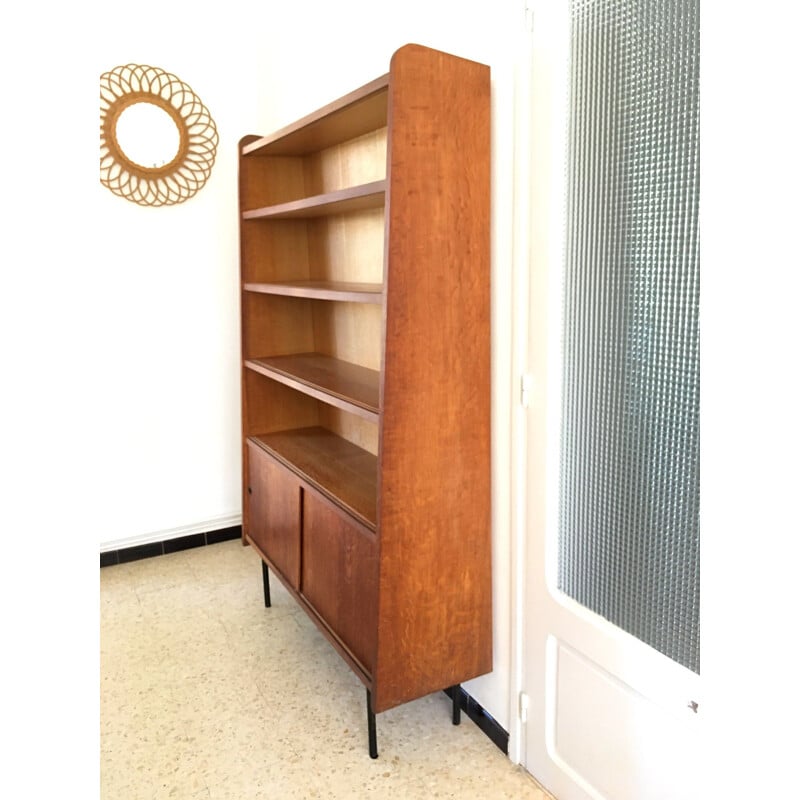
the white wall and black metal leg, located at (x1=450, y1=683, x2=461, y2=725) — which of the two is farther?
the white wall

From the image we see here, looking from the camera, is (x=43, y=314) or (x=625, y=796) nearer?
(x=43, y=314)

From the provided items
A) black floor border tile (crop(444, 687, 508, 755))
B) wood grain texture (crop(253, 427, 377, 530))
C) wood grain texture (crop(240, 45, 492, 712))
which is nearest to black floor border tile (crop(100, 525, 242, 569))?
wood grain texture (crop(253, 427, 377, 530))

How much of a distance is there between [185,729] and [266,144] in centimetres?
206

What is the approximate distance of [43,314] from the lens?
1.95 feet

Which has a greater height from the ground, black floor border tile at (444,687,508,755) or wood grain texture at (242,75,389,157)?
wood grain texture at (242,75,389,157)

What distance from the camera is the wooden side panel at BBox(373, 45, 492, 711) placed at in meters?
1.78

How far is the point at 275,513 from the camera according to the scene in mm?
2725

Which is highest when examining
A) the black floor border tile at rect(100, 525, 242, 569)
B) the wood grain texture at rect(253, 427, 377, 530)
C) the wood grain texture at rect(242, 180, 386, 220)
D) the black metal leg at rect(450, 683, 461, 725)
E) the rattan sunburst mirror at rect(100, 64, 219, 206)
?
the rattan sunburst mirror at rect(100, 64, 219, 206)

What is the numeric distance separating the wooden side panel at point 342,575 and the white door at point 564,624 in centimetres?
43

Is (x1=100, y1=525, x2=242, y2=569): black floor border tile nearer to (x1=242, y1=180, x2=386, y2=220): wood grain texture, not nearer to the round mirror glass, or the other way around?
(x1=242, y1=180, x2=386, y2=220): wood grain texture

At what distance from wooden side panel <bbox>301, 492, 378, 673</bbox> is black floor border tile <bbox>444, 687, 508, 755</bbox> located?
16.6 inches

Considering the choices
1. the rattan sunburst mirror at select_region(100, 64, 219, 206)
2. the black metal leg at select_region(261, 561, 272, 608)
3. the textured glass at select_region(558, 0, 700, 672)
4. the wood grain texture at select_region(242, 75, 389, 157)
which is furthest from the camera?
the rattan sunburst mirror at select_region(100, 64, 219, 206)
